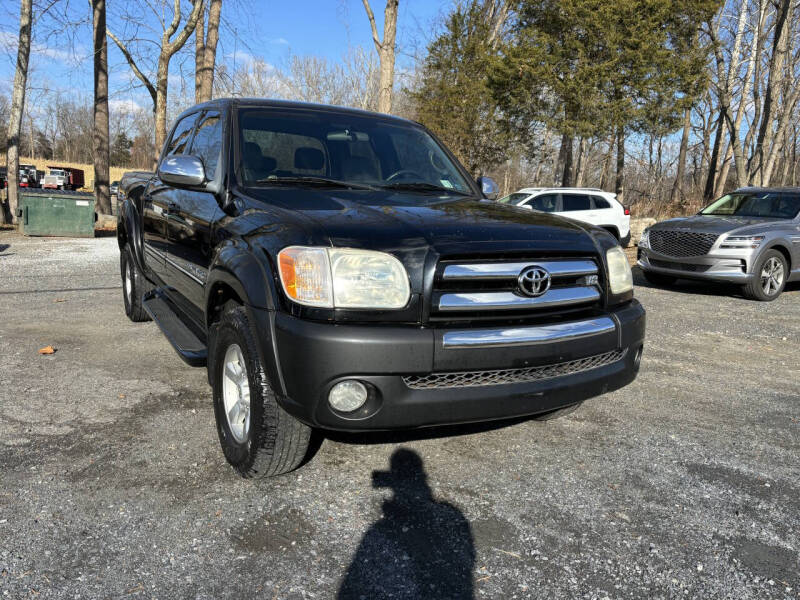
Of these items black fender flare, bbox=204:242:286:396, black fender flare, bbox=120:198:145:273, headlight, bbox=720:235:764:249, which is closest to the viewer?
black fender flare, bbox=204:242:286:396

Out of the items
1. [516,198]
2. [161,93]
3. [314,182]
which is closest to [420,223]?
[314,182]

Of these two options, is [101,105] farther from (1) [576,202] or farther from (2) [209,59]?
(1) [576,202]

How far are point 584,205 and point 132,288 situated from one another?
12.1m

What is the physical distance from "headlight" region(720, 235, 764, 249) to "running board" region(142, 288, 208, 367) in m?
7.88

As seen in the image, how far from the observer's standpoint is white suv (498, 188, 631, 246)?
1527 centimetres

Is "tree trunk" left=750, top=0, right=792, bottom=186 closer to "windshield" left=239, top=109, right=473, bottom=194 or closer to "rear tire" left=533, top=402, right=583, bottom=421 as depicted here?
"windshield" left=239, top=109, right=473, bottom=194

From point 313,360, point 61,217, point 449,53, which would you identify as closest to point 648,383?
point 313,360

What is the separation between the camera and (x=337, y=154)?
3.85m

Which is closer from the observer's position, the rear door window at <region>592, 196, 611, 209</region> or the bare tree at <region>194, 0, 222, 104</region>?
the rear door window at <region>592, 196, 611, 209</region>

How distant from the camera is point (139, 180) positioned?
18.2 feet

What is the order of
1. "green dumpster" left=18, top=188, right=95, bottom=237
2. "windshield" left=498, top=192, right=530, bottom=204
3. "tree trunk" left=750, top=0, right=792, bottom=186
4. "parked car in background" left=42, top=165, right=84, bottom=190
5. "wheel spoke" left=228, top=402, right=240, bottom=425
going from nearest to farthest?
"wheel spoke" left=228, top=402, right=240, bottom=425
"green dumpster" left=18, top=188, right=95, bottom=237
"windshield" left=498, top=192, right=530, bottom=204
"tree trunk" left=750, top=0, right=792, bottom=186
"parked car in background" left=42, top=165, right=84, bottom=190

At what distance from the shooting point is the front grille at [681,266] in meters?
9.23

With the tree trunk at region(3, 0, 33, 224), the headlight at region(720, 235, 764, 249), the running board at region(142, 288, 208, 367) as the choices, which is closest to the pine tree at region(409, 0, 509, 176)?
the tree trunk at region(3, 0, 33, 224)

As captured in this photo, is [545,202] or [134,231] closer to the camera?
[134,231]
